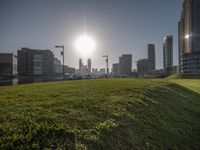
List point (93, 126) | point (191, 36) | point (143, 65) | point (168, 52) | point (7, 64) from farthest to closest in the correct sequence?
point (143, 65)
point (168, 52)
point (191, 36)
point (7, 64)
point (93, 126)

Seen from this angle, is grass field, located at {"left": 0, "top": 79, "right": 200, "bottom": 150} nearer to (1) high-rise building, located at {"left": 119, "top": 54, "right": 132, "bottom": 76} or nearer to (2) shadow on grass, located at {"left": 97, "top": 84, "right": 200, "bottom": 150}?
(2) shadow on grass, located at {"left": 97, "top": 84, "right": 200, "bottom": 150}

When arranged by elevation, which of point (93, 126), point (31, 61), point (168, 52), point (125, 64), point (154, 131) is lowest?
point (154, 131)

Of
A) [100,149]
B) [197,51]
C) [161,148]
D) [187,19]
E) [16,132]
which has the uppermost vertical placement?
[187,19]

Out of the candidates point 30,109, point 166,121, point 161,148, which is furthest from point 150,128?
point 30,109

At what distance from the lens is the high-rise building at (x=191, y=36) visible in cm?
12188

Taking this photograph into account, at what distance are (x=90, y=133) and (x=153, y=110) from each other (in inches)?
182

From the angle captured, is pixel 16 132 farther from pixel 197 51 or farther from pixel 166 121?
pixel 197 51

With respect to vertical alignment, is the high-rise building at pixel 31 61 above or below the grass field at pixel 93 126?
above

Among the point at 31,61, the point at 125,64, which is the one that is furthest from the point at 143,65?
the point at 31,61

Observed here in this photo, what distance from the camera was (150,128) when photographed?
7.54 m

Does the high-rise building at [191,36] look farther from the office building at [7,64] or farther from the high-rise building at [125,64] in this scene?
the office building at [7,64]

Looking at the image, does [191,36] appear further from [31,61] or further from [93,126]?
[93,126]

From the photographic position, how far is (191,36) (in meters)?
133

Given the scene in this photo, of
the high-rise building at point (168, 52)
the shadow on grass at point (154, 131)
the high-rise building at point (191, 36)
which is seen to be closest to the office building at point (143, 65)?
the high-rise building at point (168, 52)
